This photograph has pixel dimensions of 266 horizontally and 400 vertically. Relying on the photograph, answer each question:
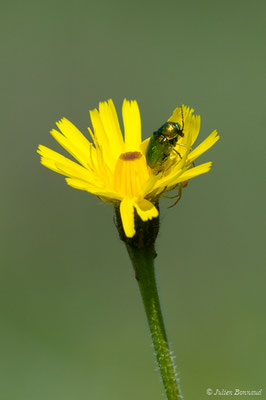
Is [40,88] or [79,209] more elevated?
[40,88]

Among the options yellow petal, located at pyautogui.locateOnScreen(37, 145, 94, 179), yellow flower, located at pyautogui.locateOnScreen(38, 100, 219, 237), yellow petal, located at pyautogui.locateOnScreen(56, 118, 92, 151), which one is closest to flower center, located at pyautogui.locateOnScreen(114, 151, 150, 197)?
yellow flower, located at pyautogui.locateOnScreen(38, 100, 219, 237)

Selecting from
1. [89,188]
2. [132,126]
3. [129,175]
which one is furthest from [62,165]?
[132,126]

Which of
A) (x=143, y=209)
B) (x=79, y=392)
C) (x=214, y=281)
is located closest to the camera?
(x=143, y=209)

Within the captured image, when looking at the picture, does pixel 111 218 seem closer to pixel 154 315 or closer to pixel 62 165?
pixel 62 165

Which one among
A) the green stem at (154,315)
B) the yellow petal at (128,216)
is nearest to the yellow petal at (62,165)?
the yellow petal at (128,216)

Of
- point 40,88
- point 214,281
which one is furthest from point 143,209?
point 40,88

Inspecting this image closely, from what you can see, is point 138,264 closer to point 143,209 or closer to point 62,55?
Answer: point 143,209

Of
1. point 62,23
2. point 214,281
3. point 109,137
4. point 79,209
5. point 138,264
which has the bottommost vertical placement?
point 138,264

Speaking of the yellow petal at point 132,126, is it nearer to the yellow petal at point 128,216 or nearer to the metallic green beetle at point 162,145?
the metallic green beetle at point 162,145
